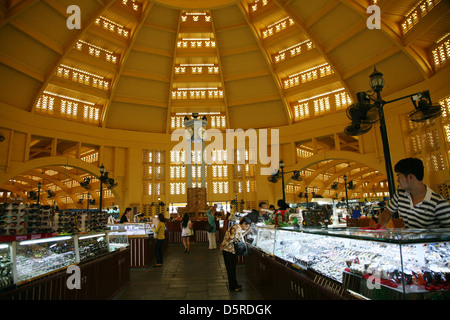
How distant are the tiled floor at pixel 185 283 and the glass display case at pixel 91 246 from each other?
3.08 ft

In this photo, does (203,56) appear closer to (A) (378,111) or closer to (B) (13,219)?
(A) (378,111)

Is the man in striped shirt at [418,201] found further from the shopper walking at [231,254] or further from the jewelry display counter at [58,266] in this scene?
the jewelry display counter at [58,266]

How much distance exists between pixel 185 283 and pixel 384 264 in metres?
4.93

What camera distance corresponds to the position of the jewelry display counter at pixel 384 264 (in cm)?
210

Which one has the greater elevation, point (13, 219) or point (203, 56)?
point (203, 56)

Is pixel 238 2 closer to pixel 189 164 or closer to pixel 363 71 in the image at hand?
pixel 363 71

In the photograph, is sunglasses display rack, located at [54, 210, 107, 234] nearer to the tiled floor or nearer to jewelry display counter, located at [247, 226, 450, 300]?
the tiled floor

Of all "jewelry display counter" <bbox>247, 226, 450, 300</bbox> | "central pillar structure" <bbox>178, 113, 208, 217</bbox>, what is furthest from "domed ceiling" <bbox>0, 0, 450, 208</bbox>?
"jewelry display counter" <bbox>247, 226, 450, 300</bbox>

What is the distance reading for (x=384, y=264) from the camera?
94.0 inches

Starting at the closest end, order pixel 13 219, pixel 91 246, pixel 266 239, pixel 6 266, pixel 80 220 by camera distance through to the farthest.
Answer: pixel 6 266, pixel 91 246, pixel 266 239, pixel 13 219, pixel 80 220

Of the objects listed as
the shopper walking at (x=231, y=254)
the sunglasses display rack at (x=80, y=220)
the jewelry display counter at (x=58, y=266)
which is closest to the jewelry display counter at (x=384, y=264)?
the shopper walking at (x=231, y=254)

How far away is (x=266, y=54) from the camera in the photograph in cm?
2297

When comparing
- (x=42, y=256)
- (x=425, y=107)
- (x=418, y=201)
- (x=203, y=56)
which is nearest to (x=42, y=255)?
(x=42, y=256)
